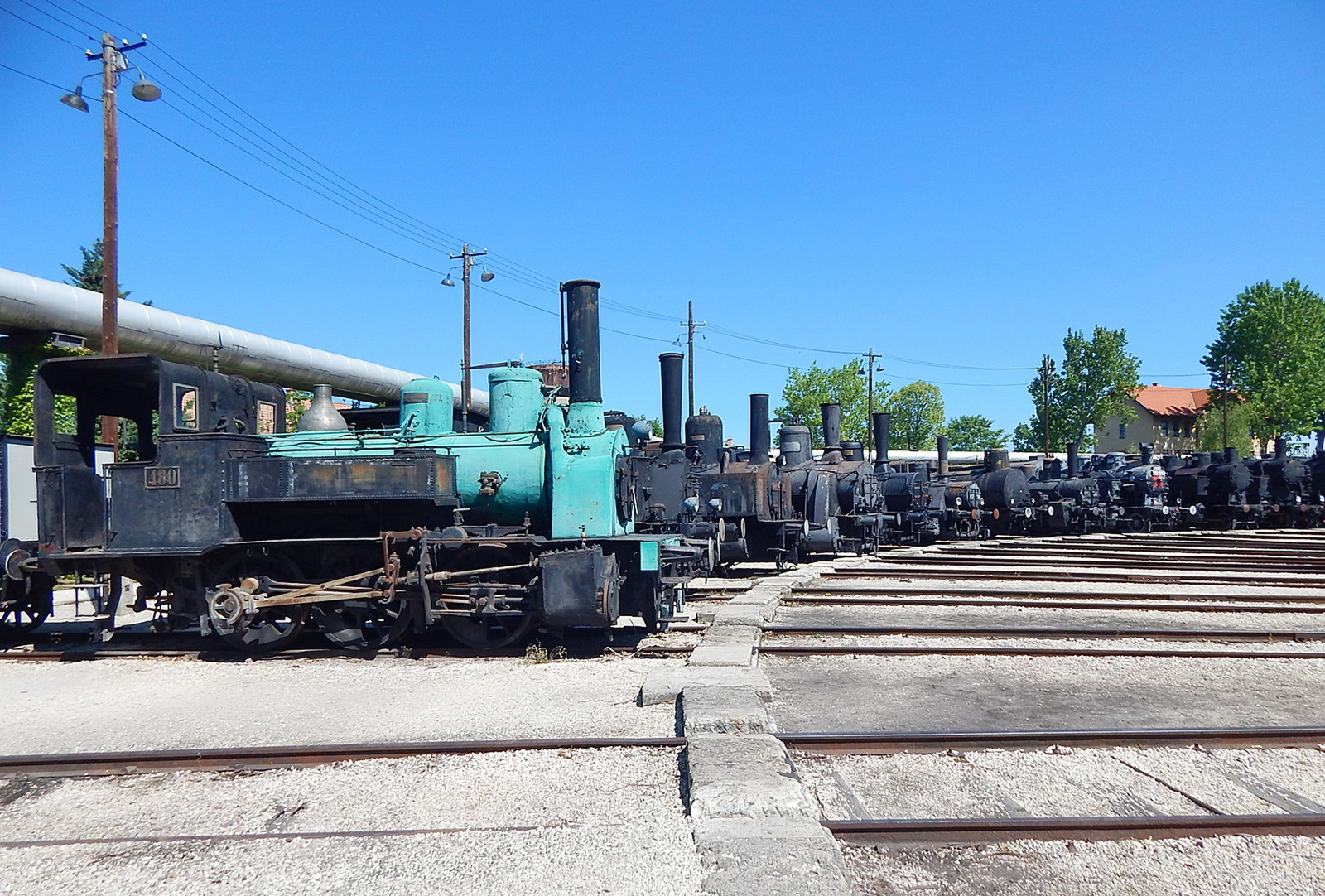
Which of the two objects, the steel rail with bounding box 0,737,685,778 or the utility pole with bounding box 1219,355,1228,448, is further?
the utility pole with bounding box 1219,355,1228,448

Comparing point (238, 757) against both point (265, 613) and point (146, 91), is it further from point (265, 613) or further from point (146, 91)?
point (146, 91)

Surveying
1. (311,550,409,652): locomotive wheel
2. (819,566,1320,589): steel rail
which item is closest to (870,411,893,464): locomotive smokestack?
(819,566,1320,589): steel rail

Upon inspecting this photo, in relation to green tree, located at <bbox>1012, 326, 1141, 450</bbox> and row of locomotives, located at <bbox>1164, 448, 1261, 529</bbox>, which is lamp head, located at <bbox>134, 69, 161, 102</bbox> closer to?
row of locomotives, located at <bbox>1164, 448, 1261, 529</bbox>

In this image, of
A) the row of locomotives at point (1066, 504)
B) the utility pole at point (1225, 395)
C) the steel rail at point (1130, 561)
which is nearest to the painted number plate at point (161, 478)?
the steel rail at point (1130, 561)

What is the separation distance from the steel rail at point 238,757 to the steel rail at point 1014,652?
3.39m

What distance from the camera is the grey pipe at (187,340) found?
15445 millimetres

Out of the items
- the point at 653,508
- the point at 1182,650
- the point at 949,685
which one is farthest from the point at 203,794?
the point at 1182,650

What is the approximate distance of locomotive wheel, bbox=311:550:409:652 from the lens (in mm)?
8805

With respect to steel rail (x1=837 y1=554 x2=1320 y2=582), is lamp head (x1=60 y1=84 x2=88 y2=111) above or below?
above

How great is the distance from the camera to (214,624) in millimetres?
8430

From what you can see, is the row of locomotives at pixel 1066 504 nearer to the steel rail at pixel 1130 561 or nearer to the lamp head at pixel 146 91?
the steel rail at pixel 1130 561

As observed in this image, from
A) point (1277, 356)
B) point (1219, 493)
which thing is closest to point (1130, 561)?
point (1219, 493)

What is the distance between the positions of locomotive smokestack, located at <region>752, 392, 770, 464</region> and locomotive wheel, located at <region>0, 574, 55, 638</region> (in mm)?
10608

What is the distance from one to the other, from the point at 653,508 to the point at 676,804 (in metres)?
6.28
